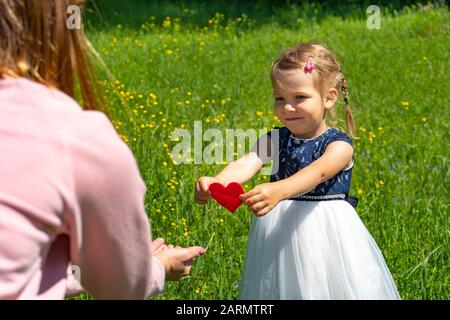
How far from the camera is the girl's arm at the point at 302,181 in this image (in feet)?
8.54

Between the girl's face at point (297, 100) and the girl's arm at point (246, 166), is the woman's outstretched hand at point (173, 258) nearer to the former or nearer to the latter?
the girl's arm at point (246, 166)

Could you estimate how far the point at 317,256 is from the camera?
3.04 metres

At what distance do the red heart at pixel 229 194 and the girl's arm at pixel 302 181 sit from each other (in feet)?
0.17

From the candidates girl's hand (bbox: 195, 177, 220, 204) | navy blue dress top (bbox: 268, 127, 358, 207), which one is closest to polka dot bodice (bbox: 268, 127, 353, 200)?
navy blue dress top (bbox: 268, 127, 358, 207)

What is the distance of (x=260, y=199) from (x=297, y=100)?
25.4 inches

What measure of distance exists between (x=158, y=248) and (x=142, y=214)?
21.2 inches

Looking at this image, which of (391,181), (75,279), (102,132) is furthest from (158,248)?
(391,181)

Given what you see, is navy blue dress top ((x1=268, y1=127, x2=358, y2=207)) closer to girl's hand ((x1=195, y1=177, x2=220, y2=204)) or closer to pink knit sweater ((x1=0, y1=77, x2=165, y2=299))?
girl's hand ((x1=195, y1=177, x2=220, y2=204))

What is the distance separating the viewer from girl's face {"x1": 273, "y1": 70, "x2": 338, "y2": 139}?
10.3 feet

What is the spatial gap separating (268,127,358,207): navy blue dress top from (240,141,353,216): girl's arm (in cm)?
5

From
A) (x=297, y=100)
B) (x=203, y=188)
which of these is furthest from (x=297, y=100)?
(x=203, y=188)

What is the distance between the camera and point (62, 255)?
168 cm
